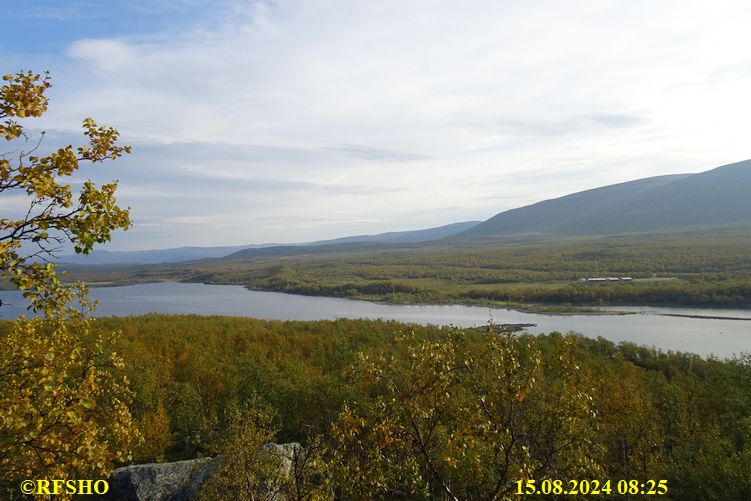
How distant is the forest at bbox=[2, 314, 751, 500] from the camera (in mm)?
5145

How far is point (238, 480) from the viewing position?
8.05 m

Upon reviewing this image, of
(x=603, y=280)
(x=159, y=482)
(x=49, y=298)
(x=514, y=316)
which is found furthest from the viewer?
(x=603, y=280)

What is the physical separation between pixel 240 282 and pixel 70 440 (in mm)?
127076

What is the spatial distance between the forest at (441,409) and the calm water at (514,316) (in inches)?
326

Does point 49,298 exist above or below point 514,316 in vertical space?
above

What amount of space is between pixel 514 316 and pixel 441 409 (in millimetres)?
54030

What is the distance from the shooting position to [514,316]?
56.2 m

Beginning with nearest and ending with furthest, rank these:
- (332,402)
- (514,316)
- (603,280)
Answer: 1. (332,402)
2. (514,316)
3. (603,280)

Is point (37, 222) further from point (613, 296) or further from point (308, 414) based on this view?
point (613, 296)

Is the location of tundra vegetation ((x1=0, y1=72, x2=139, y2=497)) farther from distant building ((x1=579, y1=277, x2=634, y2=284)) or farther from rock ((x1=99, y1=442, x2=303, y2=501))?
distant building ((x1=579, y1=277, x2=634, y2=284))

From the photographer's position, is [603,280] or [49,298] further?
[603,280]

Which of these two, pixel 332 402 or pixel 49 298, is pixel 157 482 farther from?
pixel 49 298

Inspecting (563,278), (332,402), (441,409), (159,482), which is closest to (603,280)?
(563,278)

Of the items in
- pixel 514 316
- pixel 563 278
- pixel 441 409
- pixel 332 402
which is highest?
pixel 441 409
